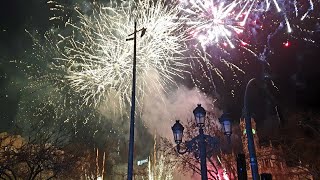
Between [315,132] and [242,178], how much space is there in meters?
24.3

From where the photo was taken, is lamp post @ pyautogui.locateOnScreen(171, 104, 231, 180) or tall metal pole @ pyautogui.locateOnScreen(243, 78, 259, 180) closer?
tall metal pole @ pyautogui.locateOnScreen(243, 78, 259, 180)

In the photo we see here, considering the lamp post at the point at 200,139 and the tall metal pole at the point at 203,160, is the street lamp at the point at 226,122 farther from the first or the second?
the tall metal pole at the point at 203,160

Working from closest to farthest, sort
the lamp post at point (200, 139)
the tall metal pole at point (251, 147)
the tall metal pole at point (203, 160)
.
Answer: the tall metal pole at point (251, 147) < the tall metal pole at point (203, 160) < the lamp post at point (200, 139)

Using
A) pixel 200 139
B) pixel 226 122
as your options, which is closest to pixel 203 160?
pixel 200 139

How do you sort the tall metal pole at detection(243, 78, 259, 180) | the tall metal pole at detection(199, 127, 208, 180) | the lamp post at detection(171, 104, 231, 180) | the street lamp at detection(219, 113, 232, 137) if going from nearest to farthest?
the tall metal pole at detection(243, 78, 259, 180)
the tall metal pole at detection(199, 127, 208, 180)
the lamp post at detection(171, 104, 231, 180)
the street lamp at detection(219, 113, 232, 137)

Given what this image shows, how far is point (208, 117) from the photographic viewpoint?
1510 inches

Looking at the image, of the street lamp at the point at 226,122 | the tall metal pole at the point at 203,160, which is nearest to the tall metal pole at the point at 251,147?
the street lamp at the point at 226,122

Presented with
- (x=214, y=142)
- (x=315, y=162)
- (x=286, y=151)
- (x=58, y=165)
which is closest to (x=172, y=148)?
(x=286, y=151)

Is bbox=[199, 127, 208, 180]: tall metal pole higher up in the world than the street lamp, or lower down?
lower down

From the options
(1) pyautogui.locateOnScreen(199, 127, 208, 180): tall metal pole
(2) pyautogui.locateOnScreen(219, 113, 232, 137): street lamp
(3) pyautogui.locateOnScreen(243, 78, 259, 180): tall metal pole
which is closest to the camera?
(3) pyautogui.locateOnScreen(243, 78, 259, 180): tall metal pole

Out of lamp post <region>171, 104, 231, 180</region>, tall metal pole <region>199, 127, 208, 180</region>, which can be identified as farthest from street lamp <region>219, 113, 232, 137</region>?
tall metal pole <region>199, 127, 208, 180</region>

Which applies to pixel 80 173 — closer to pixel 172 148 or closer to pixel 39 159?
pixel 172 148

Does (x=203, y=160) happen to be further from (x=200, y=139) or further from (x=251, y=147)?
(x=251, y=147)

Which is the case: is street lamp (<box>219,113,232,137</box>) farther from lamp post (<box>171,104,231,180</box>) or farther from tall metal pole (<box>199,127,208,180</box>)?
tall metal pole (<box>199,127,208,180</box>)
